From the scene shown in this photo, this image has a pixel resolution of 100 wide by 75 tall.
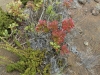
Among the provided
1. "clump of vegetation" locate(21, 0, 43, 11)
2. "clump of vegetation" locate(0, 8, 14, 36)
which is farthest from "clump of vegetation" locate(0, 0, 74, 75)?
"clump of vegetation" locate(21, 0, 43, 11)

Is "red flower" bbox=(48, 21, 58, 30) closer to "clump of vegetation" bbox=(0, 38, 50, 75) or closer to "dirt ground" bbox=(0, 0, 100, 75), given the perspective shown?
"clump of vegetation" bbox=(0, 38, 50, 75)

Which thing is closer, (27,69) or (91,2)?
(27,69)

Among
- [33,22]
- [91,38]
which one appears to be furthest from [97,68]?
[33,22]

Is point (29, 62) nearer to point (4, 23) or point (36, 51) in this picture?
point (36, 51)

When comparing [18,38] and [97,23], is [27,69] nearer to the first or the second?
[18,38]

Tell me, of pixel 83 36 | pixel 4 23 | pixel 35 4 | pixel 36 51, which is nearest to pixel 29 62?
pixel 36 51

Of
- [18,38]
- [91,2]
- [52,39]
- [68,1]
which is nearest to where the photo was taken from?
[52,39]
